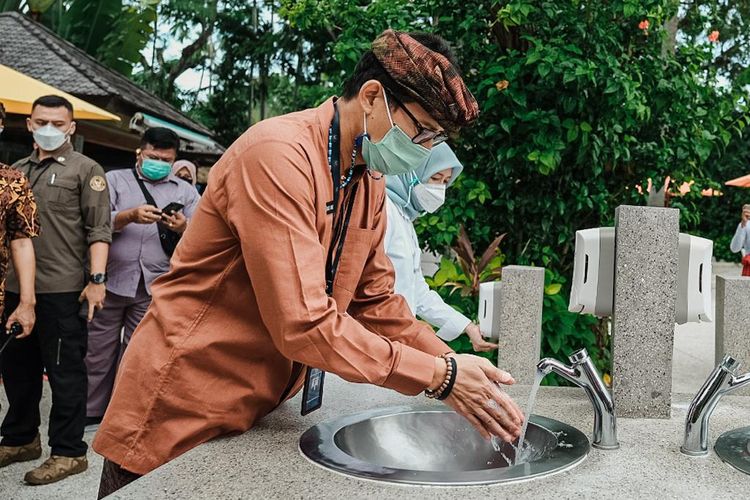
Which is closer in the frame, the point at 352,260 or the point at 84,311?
the point at 352,260

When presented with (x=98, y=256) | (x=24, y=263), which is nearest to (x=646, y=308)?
(x=24, y=263)

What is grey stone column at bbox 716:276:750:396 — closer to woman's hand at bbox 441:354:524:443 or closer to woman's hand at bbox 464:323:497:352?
woman's hand at bbox 464:323:497:352

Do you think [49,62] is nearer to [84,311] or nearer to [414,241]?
[84,311]

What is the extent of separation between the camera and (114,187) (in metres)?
4.69


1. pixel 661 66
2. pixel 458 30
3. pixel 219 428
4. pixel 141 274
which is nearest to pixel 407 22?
pixel 458 30

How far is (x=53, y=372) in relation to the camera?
3830 millimetres

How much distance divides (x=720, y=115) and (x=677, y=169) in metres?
0.47

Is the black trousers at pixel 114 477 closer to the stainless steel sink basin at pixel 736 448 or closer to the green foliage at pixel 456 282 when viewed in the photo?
the stainless steel sink basin at pixel 736 448

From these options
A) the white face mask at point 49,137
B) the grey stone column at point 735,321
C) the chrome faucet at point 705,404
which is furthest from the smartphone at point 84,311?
the chrome faucet at point 705,404

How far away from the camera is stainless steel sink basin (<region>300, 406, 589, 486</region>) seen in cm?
158

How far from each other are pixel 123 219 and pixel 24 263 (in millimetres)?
910

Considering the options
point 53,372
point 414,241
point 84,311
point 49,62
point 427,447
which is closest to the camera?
point 427,447

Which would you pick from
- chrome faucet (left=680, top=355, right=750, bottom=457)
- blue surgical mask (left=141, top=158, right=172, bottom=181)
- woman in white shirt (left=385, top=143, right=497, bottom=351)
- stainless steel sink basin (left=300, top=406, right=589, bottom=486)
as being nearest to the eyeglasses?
stainless steel sink basin (left=300, top=406, right=589, bottom=486)

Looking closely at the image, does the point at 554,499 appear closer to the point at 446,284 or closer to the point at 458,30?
the point at 446,284
